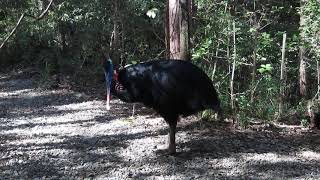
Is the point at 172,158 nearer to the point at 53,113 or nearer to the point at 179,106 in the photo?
the point at 179,106

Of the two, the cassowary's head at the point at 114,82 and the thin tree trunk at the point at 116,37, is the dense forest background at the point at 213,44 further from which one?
the cassowary's head at the point at 114,82

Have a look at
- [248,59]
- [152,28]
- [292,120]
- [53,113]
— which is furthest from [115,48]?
[292,120]

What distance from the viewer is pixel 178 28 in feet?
26.1

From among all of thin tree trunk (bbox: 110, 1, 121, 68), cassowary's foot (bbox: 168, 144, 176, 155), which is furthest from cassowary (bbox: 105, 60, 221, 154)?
thin tree trunk (bbox: 110, 1, 121, 68)

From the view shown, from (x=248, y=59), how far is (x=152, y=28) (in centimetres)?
358

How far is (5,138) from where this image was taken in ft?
25.6

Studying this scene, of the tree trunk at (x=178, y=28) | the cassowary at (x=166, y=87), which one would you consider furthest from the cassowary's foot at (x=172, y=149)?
the tree trunk at (x=178, y=28)

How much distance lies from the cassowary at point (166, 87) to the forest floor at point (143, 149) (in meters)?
0.62

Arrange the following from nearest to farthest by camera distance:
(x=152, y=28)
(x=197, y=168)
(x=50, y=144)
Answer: (x=197, y=168) < (x=50, y=144) < (x=152, y=28)

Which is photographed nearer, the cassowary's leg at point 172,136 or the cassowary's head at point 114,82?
the cassowary's head at point 114,82

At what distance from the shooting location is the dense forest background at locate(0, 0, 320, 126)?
789cm

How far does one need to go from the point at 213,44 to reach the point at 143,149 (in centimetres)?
234

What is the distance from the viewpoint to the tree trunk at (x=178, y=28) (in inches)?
309

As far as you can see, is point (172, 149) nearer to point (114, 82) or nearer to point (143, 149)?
point (143, 149)
